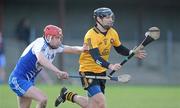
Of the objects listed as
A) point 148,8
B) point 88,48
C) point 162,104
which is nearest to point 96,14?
point 88,48

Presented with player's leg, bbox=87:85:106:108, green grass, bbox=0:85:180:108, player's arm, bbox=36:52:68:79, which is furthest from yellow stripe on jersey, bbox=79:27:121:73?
green grass, bbox=0:85:180:108

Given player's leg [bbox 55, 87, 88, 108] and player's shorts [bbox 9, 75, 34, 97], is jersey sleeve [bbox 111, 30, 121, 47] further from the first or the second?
player's shorts [bbox 9, 75, 34, 97]

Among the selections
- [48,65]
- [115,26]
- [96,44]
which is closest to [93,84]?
[96,44]

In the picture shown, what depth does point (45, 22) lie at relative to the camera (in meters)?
35.0

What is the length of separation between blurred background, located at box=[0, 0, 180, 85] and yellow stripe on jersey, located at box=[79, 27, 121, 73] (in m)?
16.2

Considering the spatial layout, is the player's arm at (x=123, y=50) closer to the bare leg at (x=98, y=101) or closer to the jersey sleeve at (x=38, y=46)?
the bare leg at (x=98, y=101)

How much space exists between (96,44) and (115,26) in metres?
22.3

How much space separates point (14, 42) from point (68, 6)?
4743 mm

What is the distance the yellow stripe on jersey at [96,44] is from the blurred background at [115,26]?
636 inches

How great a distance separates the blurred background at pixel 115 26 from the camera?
31.5 m

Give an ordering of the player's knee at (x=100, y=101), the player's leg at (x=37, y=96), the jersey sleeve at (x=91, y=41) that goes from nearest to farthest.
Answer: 1. the player's leg at (x=37, y=96)
2. the player's knee at (x=100, y=101)
3. the jersey sleeve at (x=91, y=41)

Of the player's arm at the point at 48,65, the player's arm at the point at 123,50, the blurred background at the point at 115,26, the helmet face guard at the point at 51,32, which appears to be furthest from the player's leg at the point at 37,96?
the blurred background at the point at 115,26

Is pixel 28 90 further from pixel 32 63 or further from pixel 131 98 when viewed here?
pixel 131 98

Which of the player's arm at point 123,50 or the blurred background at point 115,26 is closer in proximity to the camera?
the player's arm at point 123,50
